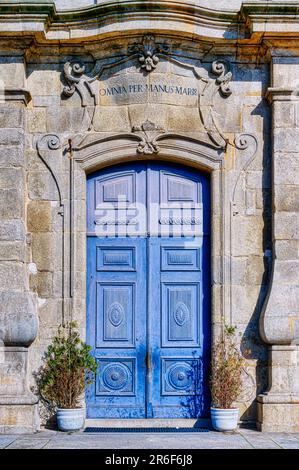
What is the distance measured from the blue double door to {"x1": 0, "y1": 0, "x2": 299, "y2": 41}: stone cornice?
1550 millimetres

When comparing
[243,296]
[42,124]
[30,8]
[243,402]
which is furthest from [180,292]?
[30,8]

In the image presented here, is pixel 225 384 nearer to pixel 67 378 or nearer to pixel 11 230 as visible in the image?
pixel 67 378

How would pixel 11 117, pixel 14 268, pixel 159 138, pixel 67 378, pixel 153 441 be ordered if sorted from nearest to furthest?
pixel 153 441 → pixel 67 378 → pixel 14 268 → pixel 11 117 → pixel 159 138

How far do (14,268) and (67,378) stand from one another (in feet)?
4.30

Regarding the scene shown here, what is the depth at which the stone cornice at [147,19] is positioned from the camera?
34.6 ft

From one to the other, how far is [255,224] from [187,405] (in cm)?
214

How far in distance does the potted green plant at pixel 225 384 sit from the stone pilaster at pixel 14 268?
1.93 meters

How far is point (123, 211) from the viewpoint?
11000 mm

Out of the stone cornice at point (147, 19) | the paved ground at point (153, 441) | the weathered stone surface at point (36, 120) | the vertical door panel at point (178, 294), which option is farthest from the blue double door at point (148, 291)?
the stone cornice at point (147, 19)

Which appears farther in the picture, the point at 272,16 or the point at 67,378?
the point at 272,16

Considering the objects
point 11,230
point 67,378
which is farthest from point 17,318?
point 11,230

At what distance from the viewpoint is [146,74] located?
1089cm

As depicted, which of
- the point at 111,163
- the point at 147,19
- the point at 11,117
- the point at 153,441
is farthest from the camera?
the point at 111,163

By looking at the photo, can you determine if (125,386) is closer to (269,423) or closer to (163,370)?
(163,370)
